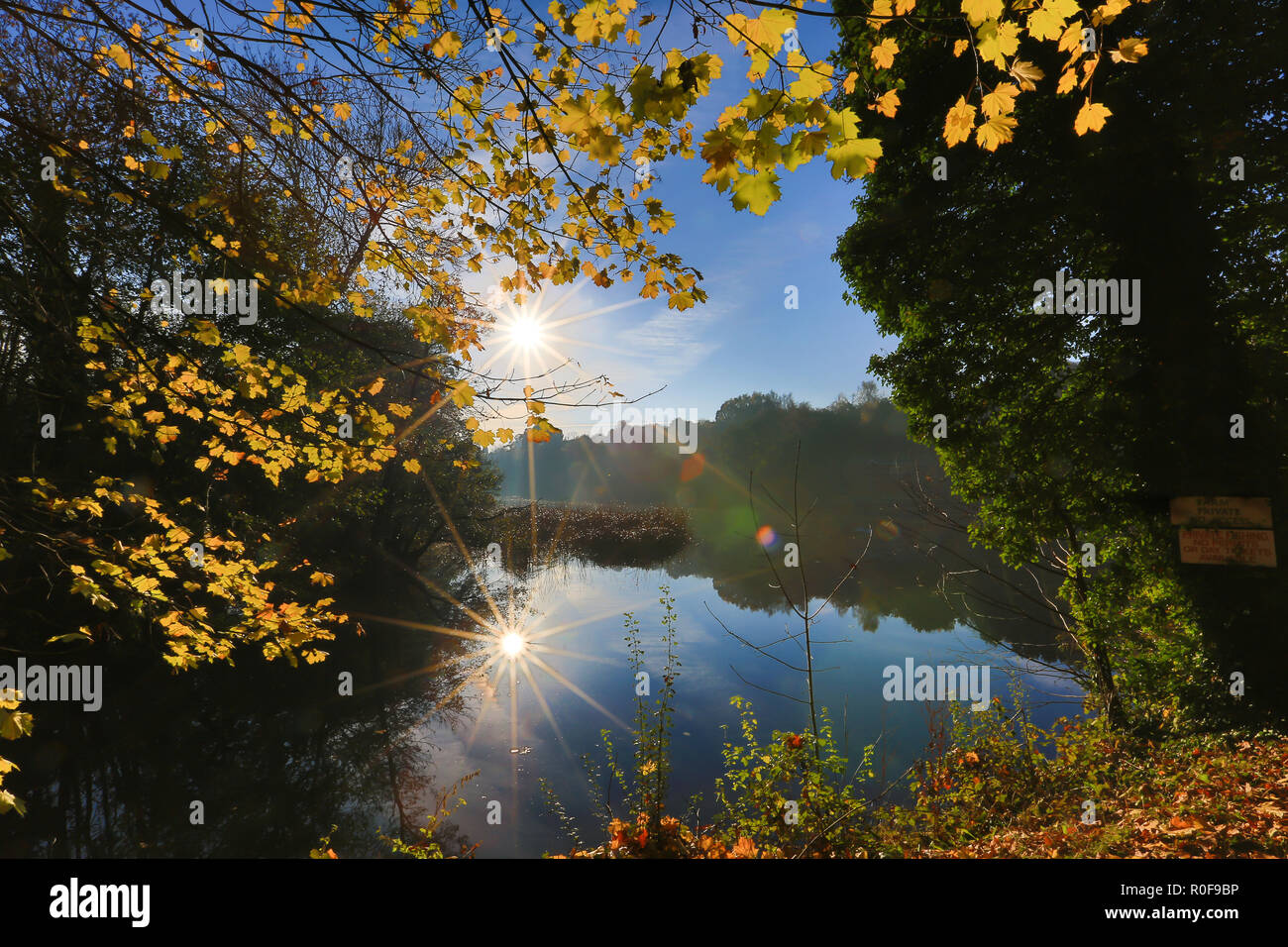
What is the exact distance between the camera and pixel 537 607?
49.7ft

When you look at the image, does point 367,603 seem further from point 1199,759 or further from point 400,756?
point 1199,759

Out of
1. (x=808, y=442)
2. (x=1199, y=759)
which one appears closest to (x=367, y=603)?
(x=1199, y=759)

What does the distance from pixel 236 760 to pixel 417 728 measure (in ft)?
8.34

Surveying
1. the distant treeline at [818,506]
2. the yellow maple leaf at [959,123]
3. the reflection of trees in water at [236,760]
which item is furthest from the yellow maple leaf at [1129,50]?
the reflection of trees in water at [236,760]

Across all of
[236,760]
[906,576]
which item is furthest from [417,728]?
[906,576]

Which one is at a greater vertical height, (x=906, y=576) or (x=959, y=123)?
(x=959, y=123)

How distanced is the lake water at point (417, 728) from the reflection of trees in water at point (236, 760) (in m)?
0.03

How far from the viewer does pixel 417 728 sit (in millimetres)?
8156

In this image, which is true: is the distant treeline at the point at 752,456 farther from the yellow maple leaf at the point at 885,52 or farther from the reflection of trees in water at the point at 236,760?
the yellow maple leaf at the point at 885,52

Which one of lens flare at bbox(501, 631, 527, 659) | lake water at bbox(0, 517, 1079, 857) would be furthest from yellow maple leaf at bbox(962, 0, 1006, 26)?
lens flare at bbox(501, 631, 527, 659)

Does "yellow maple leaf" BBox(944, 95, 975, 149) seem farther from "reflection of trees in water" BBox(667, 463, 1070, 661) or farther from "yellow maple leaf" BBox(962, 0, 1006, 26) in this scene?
"reflection of trees in water" BBox(667, 463, 1070, 661)

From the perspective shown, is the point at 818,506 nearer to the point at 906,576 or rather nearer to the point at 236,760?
the point at 906,576

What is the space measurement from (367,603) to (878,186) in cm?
1719
